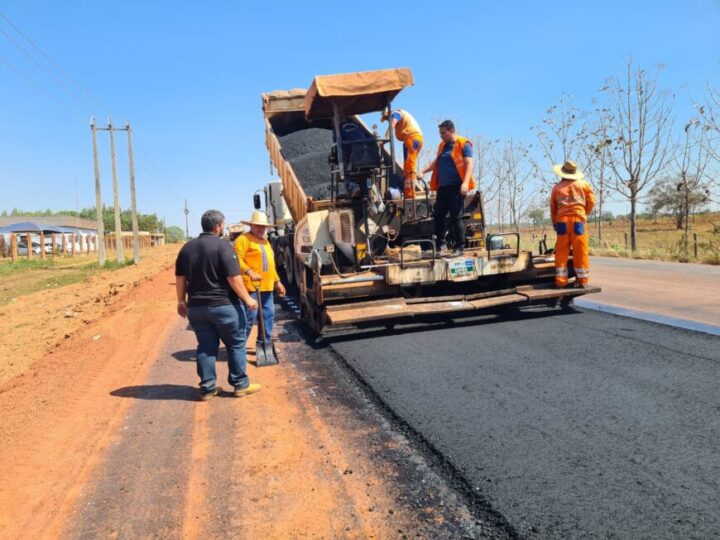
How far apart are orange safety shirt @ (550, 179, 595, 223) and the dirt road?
3400mm

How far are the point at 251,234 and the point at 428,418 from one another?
279 cm

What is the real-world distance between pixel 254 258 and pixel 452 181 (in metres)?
2.80

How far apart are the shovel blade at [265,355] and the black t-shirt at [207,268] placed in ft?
4.06

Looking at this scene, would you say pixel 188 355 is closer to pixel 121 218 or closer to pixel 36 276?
pixel 36 276

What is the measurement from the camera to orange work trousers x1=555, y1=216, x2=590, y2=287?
20.5ft

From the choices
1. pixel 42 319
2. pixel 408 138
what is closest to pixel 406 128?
pixel 408 138

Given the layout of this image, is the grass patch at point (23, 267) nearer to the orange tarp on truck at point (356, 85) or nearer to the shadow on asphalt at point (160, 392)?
the orange tarp on truck at point (356, 85)

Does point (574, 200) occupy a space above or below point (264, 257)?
above

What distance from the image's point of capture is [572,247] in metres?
6.35

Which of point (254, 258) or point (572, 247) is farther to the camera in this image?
point (572, 247)

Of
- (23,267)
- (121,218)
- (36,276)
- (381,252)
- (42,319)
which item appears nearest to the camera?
(381,252)

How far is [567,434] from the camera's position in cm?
314

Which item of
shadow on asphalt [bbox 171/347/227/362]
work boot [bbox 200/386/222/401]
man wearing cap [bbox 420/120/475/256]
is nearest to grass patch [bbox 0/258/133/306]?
shadow on asphalt [bbox 171/347/227/362]

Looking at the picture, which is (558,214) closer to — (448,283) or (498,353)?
(448,283)
